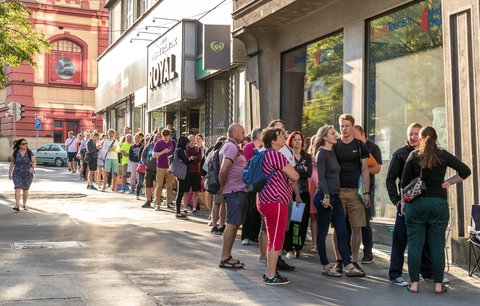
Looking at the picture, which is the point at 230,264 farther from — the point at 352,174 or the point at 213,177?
the point at 352,174

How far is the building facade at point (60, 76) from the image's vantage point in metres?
46.3

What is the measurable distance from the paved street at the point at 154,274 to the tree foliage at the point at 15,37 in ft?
29.8

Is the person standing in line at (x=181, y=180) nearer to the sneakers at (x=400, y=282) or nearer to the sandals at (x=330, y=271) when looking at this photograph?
the sandals at (x=330, y=271)

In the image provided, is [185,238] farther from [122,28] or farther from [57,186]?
[122,28]

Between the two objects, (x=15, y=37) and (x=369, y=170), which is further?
(x=15, y=37)

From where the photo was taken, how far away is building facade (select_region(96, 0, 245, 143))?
16234 mm

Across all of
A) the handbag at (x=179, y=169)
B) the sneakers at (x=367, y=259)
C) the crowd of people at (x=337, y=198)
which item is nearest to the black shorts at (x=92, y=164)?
the handbag at (x=179, y=169)

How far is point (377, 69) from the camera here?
1077cm

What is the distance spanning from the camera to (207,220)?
492 inches

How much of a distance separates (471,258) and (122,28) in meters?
23.1

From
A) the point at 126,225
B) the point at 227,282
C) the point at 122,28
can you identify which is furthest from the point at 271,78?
the point at 122,28

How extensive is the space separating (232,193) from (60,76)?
4326 centimetres

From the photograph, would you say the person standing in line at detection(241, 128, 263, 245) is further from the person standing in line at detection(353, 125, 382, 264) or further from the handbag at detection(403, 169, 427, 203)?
the handbag at detection(403, 169, 427, 203)

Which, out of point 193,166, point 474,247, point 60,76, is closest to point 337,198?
point 474,247
